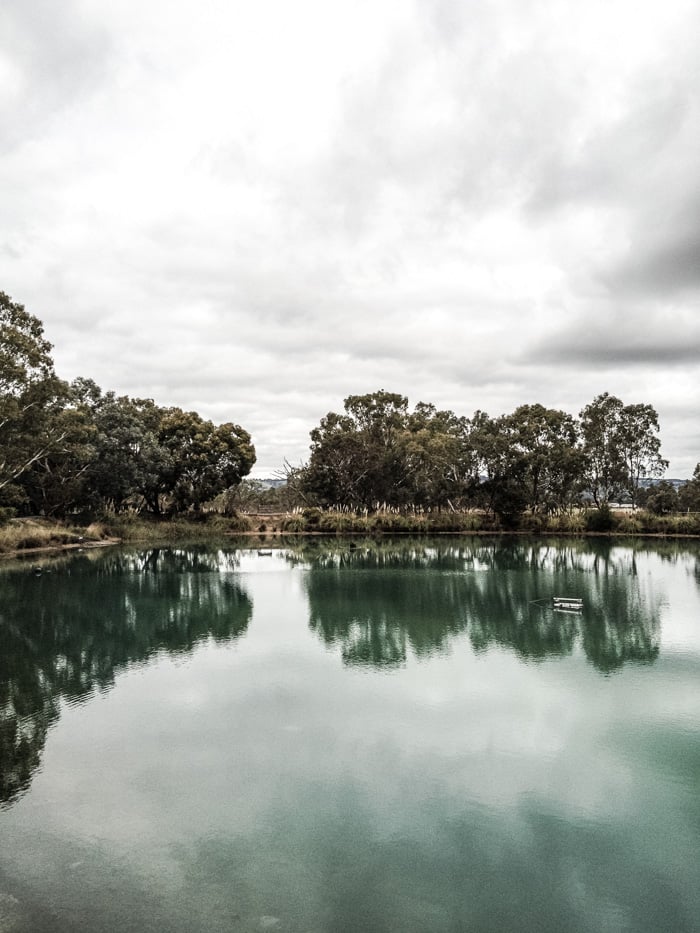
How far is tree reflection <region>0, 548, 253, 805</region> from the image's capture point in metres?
11.3

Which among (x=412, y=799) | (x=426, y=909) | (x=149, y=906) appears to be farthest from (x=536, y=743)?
(x=149, y=906)

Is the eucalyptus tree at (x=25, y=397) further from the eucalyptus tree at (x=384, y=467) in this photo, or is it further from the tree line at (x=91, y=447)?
the eucalyptus tree at (x=384, y=467)

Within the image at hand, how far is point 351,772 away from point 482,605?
1406 cm

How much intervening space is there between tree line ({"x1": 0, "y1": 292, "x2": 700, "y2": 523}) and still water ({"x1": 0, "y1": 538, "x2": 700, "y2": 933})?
89.8ft

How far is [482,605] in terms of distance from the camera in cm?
2239

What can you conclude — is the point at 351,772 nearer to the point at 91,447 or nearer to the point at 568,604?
the point at 568,604

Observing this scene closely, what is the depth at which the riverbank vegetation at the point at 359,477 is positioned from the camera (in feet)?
151

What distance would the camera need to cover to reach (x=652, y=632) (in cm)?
1817

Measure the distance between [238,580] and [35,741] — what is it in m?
Answer: 18.5

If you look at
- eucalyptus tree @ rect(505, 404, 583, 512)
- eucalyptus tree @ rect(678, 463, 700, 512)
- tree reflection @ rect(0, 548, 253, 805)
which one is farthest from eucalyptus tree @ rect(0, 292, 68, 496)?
eucalyptus tree @ rect(678, 463, 700, 512)

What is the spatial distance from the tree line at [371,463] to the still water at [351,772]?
89.8ft

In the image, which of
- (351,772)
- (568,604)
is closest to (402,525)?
(568,604)

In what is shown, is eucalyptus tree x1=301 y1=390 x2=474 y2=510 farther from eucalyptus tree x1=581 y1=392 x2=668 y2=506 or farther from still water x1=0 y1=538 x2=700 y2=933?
still water x1=0 y1=538 x2=700 y2=933

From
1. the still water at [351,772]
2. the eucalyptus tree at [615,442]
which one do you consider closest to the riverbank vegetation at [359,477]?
the eucalyptus tree at [615,442]
